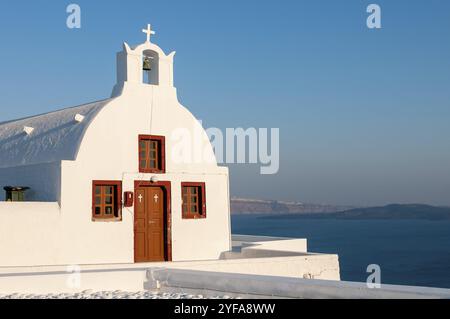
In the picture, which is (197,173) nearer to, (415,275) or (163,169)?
(163,169)

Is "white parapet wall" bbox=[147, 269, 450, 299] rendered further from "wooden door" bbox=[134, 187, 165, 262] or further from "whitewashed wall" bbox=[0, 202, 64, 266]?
"wooden door" bbox=[134, 187, 165, 262]

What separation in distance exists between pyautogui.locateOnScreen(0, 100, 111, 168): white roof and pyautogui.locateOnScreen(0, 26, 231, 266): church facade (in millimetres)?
39

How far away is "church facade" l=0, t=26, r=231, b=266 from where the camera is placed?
50.6 ft

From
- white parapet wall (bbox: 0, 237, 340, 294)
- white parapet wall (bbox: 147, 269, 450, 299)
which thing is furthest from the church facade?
white parapet wall (bbox: 147, 269, 450, 299)

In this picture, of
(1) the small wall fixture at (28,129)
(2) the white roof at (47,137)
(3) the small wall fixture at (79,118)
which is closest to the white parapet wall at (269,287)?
(2) the white roof at (47,137)

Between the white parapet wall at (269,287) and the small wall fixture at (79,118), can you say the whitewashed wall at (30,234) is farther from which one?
the white parapet wall at (269,287)

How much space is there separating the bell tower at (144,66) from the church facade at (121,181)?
0.09 ft

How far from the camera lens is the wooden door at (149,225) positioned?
665 inches

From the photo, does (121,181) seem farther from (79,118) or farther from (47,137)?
(47,137)

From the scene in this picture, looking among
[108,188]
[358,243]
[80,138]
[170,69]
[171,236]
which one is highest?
[170,69]
